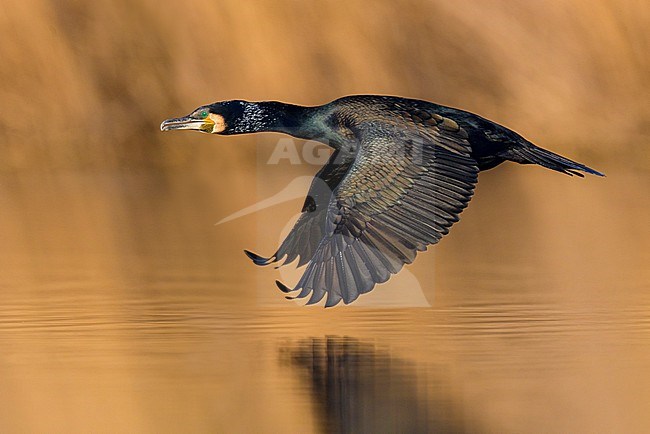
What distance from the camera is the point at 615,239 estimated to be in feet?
45.7

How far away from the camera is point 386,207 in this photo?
816 cm

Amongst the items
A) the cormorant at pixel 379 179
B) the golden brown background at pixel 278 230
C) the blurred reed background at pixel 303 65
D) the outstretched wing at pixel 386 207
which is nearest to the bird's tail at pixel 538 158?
the cormorant at pixel 379 179

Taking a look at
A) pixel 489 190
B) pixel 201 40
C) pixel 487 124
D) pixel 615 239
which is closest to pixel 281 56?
pixel 201 40

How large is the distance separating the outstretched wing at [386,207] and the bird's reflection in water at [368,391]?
37 centimetres

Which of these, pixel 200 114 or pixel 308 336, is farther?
pixel 200 114

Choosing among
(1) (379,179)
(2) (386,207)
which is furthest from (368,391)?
(1) (379,179)

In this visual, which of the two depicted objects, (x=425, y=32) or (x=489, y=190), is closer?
(x=489, y=190)

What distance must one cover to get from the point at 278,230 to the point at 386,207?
21.9 ft

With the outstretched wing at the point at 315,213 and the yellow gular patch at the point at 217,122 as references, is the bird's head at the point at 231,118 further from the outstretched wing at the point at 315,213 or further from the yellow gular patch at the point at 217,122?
the outstretched wing at the point at 315,213

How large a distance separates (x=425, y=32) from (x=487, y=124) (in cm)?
1748

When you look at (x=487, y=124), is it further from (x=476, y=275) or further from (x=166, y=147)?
(x=166, y=147)

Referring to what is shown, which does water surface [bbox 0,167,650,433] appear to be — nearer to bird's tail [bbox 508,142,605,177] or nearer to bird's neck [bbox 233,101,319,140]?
bird's tail [bbox 508,142,605,177]

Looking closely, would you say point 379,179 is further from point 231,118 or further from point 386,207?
point 231,118

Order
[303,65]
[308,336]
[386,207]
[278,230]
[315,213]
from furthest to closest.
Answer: [303,65] < [278,230] < [315,213] < [308,336] < [386,207]
